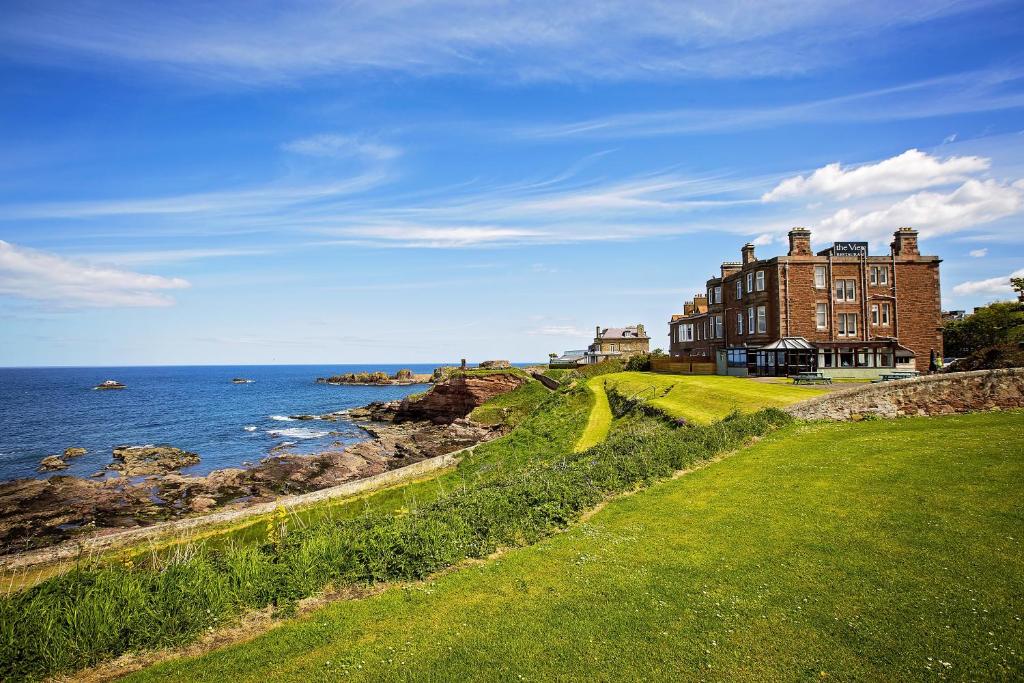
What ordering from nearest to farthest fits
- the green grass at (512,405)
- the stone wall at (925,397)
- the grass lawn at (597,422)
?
the stone wall at (925,397), the grass lawn at (597,422), the green grass at (512,405)

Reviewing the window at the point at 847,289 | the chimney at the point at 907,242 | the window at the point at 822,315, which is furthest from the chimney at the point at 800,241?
the chimney at the point at 907,242

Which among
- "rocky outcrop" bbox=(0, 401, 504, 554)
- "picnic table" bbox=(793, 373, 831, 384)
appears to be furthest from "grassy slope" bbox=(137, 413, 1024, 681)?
"rocky outcrop" bbox=(0, 401, 504, 554)

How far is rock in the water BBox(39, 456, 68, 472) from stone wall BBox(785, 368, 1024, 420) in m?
61.4

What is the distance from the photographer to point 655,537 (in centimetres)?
1500

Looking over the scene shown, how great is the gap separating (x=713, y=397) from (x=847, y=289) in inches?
1017

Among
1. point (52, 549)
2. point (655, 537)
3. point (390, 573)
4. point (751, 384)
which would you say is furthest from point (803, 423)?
point (52, 549)

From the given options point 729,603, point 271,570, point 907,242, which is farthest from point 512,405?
point 729,603

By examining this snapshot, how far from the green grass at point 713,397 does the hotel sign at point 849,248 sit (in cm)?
2028

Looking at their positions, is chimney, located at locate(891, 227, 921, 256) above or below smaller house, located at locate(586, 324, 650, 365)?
above

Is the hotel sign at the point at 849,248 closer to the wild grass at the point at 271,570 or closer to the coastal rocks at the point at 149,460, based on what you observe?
the wild grass at the point at 271,570

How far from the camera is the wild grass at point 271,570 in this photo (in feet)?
34.3

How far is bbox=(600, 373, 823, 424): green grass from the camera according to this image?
3173 cm

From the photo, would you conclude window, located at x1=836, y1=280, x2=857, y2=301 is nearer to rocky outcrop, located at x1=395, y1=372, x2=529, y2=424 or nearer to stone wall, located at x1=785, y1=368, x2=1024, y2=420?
stone wall, located at x1=785, y1=368, x2=1024, y2=420

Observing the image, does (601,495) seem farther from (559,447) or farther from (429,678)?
(559,447)
